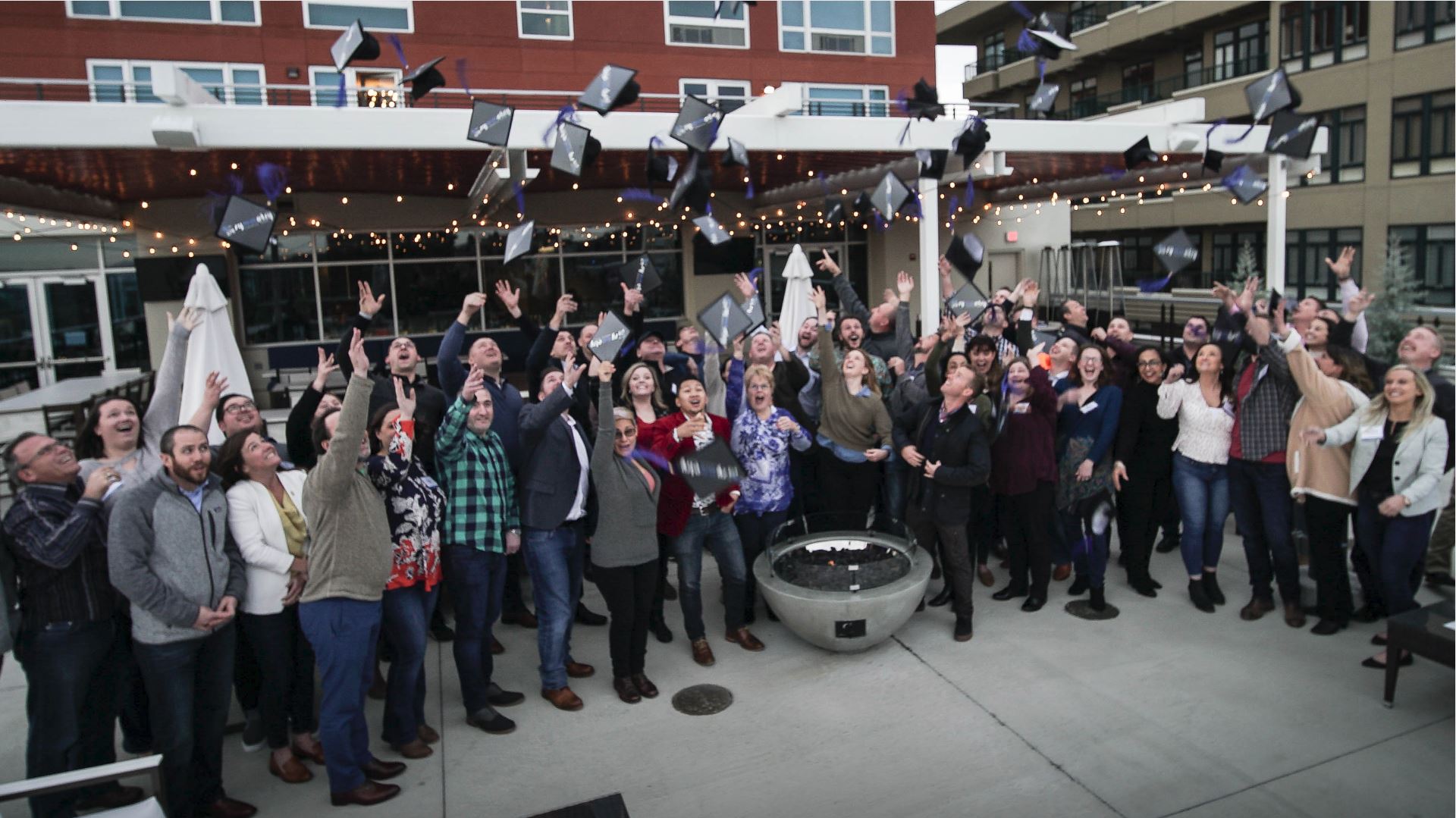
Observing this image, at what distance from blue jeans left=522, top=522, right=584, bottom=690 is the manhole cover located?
63cm

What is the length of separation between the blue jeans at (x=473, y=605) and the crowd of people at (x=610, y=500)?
17 mm

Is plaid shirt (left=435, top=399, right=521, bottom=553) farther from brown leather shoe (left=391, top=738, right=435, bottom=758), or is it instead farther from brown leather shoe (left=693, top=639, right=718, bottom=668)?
brown leather shoe (left=693, top=639, right=718, bottom=668)

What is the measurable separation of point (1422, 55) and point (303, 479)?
30.0 meters

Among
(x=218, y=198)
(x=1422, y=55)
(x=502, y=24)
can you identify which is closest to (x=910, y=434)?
(x=218, y=198)

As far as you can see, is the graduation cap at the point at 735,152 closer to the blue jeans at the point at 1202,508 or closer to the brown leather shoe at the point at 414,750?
the blue jeans at the point at 1202,508

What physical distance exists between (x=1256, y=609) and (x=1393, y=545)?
2.84 ft

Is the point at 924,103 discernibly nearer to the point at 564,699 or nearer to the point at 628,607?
the point at 628,607

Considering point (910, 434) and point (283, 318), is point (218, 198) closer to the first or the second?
point (283, 318)

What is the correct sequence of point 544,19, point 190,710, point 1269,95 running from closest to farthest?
point 190,710
point 1269,95
point 544,19

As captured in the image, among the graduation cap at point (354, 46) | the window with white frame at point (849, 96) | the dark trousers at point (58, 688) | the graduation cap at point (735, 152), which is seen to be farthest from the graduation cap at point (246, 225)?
the window with white frame at point (849, 96)

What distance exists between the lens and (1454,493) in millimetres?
5809

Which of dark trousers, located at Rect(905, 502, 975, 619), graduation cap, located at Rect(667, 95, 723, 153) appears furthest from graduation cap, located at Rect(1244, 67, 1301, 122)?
dark trousers, located at Rect(905, 502, 975, 619)

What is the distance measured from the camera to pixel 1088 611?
19.3ft

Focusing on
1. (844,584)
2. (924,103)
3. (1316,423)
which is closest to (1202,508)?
(1316,423)
